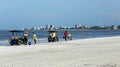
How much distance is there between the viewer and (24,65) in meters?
16.6

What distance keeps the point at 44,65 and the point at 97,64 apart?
2.29 metres

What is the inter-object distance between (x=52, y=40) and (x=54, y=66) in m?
25.0

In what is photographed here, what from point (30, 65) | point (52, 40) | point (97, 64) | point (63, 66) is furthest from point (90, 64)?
point (52, 40)

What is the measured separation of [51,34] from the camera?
41250 millimetres

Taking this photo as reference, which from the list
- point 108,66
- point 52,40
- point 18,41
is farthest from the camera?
point 52,40

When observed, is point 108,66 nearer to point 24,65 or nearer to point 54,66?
point 54,66

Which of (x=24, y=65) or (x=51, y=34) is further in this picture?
(x=51, y=34)

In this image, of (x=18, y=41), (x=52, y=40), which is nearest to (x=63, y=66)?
(x=18, y=41)

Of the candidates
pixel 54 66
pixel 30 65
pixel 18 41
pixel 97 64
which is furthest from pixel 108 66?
pixel 18 41

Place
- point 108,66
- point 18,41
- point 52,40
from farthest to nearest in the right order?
point 52,40 < point 18,41 < point 108,66

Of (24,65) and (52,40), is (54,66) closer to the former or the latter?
(24,65)

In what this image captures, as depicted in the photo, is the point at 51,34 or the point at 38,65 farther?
the point at 51,34

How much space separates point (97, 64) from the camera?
17.0 metres

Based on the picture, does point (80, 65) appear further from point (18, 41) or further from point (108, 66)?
point (18, 41)
